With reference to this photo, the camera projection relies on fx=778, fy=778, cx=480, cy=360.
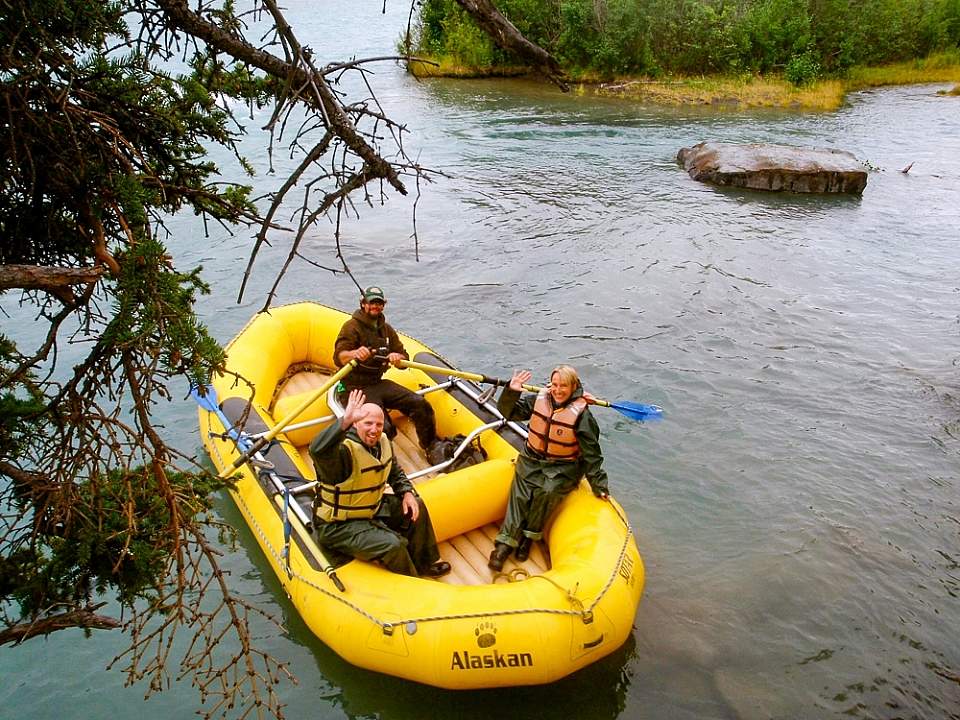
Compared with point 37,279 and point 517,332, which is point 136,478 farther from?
point 517,332

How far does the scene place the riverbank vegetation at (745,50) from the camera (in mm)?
21734

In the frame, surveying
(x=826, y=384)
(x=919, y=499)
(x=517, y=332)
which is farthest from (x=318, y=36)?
(x=919, y=499)

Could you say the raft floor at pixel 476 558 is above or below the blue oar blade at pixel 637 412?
below

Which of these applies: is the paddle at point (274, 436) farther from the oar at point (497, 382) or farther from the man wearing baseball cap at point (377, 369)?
the oar at point (497, 382)

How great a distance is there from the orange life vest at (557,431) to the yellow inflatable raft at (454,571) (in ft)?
1.11

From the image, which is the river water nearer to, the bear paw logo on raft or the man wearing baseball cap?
the bear paw logo on raft

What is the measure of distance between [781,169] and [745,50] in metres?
9.80

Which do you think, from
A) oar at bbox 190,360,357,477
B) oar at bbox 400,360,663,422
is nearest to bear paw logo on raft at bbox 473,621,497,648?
oar at bbox 190,360,357,477

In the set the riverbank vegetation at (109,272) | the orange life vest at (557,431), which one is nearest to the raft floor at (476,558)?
the orange life vest at (557,431)

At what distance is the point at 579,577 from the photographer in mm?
4785

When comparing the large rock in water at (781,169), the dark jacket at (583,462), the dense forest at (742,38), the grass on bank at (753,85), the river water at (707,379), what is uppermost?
the dense forest at (742,38)

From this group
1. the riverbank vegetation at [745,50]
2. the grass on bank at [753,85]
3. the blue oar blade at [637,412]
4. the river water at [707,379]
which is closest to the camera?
the river water at [707,379]

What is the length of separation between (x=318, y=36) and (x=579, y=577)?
81.5 feet

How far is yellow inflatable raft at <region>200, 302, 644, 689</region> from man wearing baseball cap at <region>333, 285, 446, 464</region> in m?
0.21
